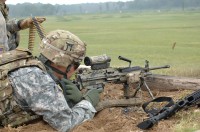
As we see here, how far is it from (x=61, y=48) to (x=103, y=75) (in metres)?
1.51

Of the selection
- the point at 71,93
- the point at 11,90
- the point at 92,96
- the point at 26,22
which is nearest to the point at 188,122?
the point at 92,96

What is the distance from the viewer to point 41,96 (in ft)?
15.0

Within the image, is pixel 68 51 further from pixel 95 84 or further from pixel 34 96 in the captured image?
pixel 95 84

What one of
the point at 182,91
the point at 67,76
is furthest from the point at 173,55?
the point at 67,76

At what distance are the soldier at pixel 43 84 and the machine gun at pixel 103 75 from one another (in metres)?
0.90

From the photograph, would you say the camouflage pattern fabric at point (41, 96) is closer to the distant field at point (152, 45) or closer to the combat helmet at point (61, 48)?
the combat helmet at point (61, 48)

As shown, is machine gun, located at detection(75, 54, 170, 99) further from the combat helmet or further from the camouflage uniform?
the camouflage uniform

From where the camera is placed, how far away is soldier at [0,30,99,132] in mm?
4590

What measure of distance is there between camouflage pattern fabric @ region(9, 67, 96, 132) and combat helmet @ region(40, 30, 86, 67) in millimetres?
338

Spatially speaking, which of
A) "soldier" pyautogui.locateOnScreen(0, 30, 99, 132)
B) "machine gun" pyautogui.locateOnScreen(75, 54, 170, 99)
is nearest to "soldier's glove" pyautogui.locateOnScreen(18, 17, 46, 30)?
"machine gun" pyautogui.locateOnScreen(75, 54, 170, 99)

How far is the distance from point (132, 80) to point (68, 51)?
1909 mm

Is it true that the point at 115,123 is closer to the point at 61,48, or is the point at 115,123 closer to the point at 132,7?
the point at 61,48

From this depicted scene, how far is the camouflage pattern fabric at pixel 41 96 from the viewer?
15.0 feet

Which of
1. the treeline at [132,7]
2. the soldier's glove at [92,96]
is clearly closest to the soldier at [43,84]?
the soldier's glove at [92,96]
